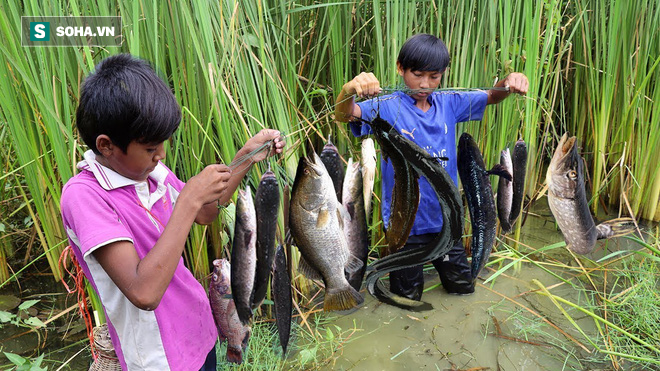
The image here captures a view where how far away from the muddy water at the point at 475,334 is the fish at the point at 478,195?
902mm

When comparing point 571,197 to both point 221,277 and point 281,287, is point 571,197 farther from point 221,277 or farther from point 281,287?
point 221,277

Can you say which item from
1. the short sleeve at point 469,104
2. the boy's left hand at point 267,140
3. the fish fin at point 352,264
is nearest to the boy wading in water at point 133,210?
the boy's left hand at point 267,140

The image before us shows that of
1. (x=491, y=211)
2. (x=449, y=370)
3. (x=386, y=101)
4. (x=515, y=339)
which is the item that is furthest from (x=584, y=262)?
(x=386, y=101)

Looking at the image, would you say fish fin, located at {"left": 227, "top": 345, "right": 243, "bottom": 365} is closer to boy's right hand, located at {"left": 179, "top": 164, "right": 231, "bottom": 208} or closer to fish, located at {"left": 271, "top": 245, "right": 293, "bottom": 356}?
fish, located at {"left": 271, "top": 245, "right": 293, "bottom": 356}

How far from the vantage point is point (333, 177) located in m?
1.88

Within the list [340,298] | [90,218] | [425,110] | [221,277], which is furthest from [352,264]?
[425,110]

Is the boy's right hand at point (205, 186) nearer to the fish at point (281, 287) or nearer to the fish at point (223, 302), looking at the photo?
the fish at point (281, 287)

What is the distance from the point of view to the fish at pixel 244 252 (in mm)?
1626

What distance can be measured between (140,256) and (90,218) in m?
0.26

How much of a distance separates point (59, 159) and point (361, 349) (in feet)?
6.78

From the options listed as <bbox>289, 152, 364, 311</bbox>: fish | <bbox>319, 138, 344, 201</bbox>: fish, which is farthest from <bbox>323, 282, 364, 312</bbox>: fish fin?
<bbox>319, 138, 344, 201</bbox>: fish

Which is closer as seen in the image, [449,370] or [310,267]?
[310,267]

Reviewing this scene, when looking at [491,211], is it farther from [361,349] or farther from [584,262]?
[584,262]

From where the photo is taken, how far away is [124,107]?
4.53 feet
